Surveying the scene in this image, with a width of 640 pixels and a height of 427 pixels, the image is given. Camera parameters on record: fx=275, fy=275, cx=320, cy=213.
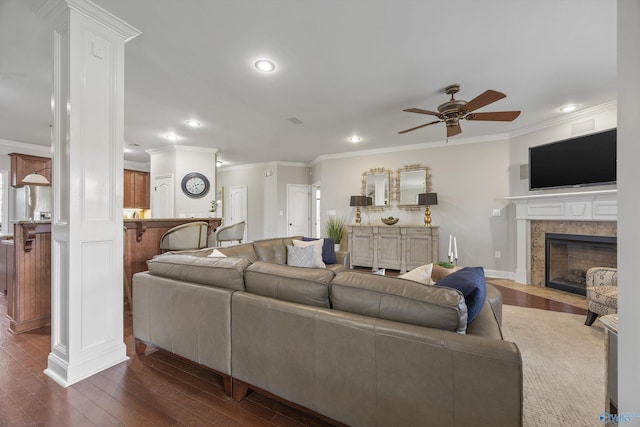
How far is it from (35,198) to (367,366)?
270 inches

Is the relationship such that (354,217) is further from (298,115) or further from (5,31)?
(5,31)

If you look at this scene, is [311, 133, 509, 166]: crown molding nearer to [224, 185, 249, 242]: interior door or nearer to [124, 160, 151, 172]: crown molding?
[224, 185, 249, 242]: interior door

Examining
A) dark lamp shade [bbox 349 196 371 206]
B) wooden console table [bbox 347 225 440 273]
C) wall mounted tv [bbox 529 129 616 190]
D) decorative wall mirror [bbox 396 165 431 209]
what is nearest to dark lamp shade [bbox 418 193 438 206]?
decorative wall mirror [bbox 396 165 431 209]

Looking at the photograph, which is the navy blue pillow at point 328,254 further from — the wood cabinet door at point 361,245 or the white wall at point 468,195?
the white wall at point 468,195

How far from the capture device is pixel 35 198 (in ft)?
16.9

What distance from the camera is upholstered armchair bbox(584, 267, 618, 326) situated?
246cm

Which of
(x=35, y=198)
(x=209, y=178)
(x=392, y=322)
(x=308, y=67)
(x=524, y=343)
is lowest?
(x=524, y=343)

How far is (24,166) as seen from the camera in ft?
17.3

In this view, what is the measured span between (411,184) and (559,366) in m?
4.07

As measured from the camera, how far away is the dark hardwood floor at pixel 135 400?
1.49 m

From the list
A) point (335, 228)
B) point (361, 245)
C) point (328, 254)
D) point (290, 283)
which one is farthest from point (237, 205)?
point (290, 283)

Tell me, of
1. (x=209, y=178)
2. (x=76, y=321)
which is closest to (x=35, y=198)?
(x=209, y=178)

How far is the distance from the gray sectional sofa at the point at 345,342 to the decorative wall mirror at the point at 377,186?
4.15 metres

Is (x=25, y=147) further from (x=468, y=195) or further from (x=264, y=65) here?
(x=468, y=195)
